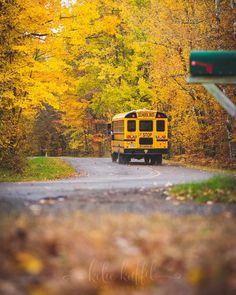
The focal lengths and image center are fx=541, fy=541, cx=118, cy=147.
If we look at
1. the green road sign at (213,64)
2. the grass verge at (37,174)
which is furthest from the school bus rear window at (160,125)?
the green road sign at (213,64)

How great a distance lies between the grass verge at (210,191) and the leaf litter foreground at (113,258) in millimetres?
3327

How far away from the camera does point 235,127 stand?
23359 millimetres

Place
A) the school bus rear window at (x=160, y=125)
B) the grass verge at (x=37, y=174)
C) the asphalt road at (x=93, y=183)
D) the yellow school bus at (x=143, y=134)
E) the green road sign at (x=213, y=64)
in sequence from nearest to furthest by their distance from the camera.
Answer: the green road sign at (x=213, y=64), the asphalt road at (x=93, y=183), the grass verge at (x=37, y=174), the yellow school bus at (x=143, y=134), the school bus rear window at (x=160, y=125)

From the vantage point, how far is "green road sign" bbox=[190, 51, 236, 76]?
11.3 meters

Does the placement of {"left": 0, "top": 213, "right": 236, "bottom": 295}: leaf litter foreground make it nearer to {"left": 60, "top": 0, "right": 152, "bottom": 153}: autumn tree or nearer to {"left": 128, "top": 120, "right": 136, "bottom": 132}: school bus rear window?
{"left": 128, "top": 120, "right": 136, "bottom": 132}: school bus rear window

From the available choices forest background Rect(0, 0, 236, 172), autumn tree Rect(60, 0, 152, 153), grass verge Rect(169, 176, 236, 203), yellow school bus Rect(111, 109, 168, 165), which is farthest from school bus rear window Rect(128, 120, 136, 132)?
grass verge Rect(169, 176, 236, 203)

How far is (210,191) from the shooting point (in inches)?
424

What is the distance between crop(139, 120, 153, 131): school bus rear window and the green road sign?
1722 cm

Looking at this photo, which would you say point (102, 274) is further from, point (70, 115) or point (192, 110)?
point (70, 115)

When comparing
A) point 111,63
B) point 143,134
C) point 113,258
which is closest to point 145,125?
point 143,134

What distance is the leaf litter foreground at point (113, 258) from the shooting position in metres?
4.89

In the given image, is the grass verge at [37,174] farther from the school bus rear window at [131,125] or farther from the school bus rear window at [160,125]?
the school bus rear window at [160,125]

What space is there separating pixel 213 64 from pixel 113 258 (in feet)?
22.6

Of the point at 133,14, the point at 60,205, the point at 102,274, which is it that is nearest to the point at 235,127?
the point at 133,14
